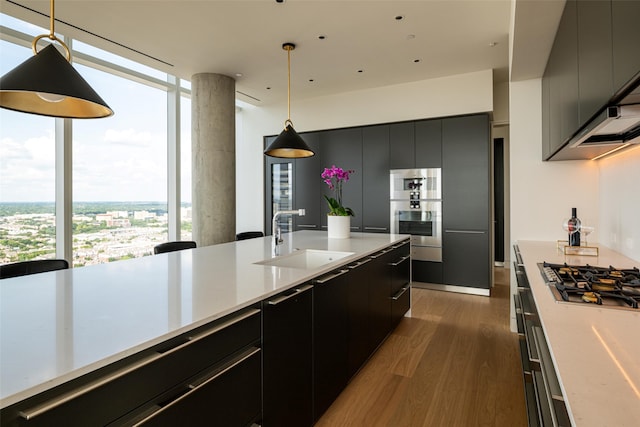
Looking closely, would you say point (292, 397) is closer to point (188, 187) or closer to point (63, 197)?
point (63, 197)

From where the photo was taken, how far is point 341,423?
1.96m

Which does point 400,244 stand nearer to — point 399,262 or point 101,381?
point 399,262

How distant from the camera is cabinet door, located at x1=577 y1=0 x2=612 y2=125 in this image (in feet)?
4.02

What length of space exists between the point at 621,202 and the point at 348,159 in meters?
3.64

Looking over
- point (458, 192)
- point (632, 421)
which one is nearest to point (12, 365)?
point (632, 421)

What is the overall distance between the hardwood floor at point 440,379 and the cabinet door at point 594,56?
1.74 metres

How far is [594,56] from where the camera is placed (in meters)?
1.40

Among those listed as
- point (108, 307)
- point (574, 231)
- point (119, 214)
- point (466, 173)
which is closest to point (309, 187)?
point (466, 173)

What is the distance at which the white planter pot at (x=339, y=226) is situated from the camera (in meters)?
3.29

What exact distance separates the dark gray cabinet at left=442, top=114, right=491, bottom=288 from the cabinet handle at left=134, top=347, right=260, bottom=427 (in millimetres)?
4052

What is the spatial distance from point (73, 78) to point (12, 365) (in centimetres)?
121

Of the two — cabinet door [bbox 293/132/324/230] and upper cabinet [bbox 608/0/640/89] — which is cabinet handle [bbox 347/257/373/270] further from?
cabinet door [bbox 293/132/324/230]

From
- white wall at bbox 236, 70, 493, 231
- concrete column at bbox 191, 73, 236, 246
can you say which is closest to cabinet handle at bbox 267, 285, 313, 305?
concrete column at bbox 191, 73, 236, 246

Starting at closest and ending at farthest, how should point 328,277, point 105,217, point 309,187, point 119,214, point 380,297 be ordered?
point 328,277 → point 380,297 → point 105,217 → point 119,214 → point 309,187
